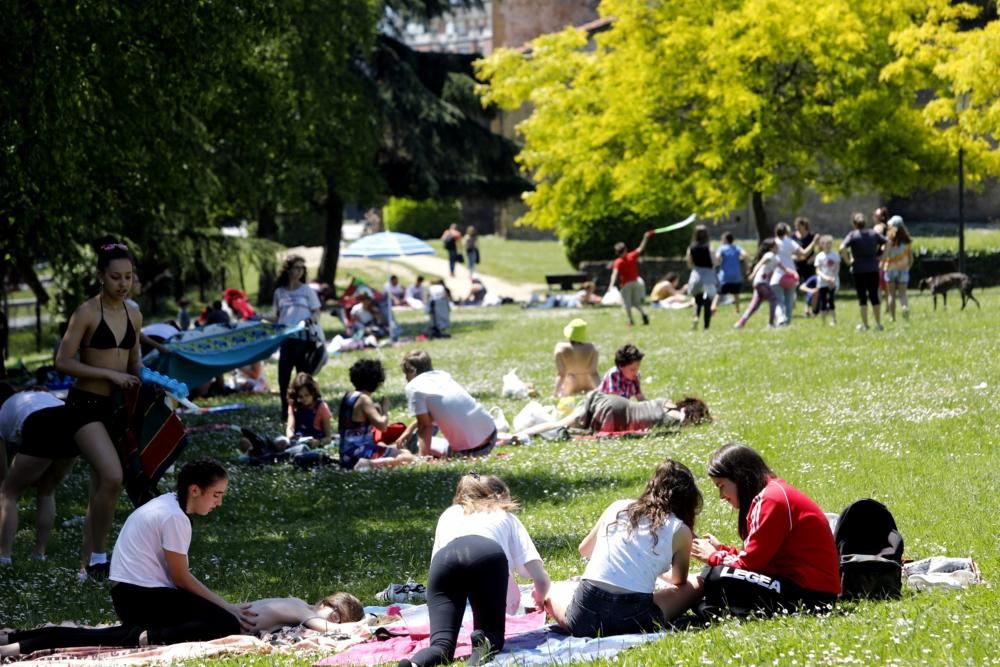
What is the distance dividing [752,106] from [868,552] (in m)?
29.2

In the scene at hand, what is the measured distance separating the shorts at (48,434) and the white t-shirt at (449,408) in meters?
5.07

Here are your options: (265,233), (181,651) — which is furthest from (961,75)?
(265,233)

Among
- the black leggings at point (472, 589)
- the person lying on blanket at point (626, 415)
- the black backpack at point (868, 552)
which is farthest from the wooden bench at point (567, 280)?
the black leggings at point (472, 589)

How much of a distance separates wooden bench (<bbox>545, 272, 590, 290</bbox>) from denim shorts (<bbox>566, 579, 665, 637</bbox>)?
123 ft

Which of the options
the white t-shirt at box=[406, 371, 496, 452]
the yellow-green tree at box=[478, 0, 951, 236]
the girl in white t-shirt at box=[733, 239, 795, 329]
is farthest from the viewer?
the yellow-green tree at box=[478, 0, 951, 236]

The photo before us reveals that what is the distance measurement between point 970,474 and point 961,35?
21.1 m

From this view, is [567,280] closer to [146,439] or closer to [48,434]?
[146,439]

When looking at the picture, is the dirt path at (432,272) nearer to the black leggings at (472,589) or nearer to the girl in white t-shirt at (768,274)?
the girl in white t-shirt at (768,274)

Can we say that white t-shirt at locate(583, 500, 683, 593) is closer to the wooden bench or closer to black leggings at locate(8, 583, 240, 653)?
black leggings at locate(8, 583, 240, 653)

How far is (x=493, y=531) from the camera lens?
303 inches

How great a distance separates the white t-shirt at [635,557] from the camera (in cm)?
775

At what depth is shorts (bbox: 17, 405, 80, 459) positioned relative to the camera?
396 inches

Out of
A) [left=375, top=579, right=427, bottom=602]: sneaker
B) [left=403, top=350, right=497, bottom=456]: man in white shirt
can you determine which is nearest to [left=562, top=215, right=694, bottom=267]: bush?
[left=403, top=350, right=497, bottom=456]: man in white shirt

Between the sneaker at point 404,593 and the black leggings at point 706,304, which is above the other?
the black leggings at point 706,304
